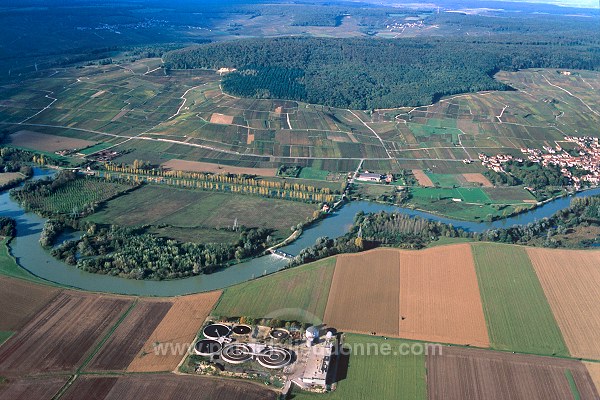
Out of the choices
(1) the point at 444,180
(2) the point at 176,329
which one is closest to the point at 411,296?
(2) the point at 176,329

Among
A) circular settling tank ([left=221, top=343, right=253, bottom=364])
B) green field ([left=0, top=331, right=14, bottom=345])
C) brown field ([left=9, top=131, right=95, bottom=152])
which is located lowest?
green field ([left=0, top=331, right=14, bottom=345])

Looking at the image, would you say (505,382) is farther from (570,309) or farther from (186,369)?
(186,369)

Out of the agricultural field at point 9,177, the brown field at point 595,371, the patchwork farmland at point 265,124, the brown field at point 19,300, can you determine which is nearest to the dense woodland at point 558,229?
the patchwork farmland at point 265,124

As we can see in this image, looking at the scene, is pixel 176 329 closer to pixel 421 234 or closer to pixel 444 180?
pixel 421 234

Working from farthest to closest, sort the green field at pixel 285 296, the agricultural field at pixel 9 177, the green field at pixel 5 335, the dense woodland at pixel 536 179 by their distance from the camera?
1. the dense woodland at pixel 536 179
2. the agricultural field at pixel 9 177
3. the green field at pixel 285 296
4. the green field at pixel 5 335

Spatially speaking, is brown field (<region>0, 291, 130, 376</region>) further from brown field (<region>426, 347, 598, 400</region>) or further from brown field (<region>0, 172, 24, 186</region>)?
brown field (<region>0, 172, 24, 186</region>)

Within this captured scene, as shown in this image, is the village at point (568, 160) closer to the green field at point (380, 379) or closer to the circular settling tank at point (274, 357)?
the green field at point (380, 379)

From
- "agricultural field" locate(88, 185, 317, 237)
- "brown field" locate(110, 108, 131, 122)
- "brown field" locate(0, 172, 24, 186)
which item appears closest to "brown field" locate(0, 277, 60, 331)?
"agricultural field" locate(88, 185, 317, 237)
